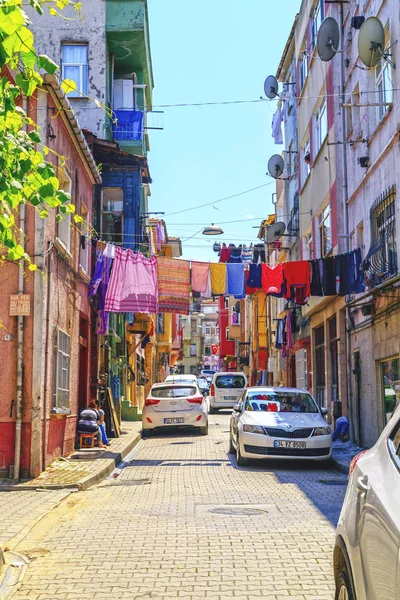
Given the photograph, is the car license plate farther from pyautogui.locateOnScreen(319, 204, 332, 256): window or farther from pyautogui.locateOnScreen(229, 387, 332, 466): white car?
pyautogui.locateOnScreen(319, 204, 332, 256): window

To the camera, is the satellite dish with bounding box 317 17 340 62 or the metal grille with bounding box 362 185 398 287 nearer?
the metal grille with bounding box 362 185 398 287

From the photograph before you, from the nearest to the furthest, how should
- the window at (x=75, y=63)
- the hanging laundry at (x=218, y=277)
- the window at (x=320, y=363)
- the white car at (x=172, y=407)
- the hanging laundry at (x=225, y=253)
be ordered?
the hanging laundry at (x=218, y=277) < the white car at (x=172, y=407) < the window at (x=75, y=63) < the window at (x=320, y=363) < the hanging laundry at (x=225, y=253)

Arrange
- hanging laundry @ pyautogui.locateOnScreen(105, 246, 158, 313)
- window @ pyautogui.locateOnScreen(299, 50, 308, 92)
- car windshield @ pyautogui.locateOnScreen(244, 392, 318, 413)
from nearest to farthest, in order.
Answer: car windshield @ pyautogui.locateOnScreen(244, 392, 318, 413) → hanging laundry @ pyautogui.locateOnScreen(105, 246, 158, 313) → window @ pyautogui.locateOnScreen(299, 50, 308, 92)

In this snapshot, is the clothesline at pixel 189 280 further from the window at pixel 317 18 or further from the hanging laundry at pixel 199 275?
the window at pixel 317 18

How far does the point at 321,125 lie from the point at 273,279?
21.8 ft

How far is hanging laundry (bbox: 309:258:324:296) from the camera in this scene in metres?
18.2

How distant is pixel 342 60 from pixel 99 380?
1078 cm

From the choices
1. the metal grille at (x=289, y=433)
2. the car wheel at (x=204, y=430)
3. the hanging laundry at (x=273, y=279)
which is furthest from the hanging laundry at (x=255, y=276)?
the metal grille at (x=289, y=433)

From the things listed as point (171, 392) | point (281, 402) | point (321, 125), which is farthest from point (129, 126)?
point (281, 402)

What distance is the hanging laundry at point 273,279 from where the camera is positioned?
19062mm

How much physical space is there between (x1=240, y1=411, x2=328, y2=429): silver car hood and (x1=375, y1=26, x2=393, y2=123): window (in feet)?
21.2

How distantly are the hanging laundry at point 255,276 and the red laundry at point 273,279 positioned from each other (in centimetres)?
12

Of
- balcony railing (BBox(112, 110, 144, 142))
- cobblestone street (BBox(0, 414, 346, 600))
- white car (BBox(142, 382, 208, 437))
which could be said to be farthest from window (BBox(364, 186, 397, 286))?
balcony railing (BBox(112, 110, 144, 142))

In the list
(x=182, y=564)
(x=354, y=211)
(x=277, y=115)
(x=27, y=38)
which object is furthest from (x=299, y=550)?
(x=277, y=115)
